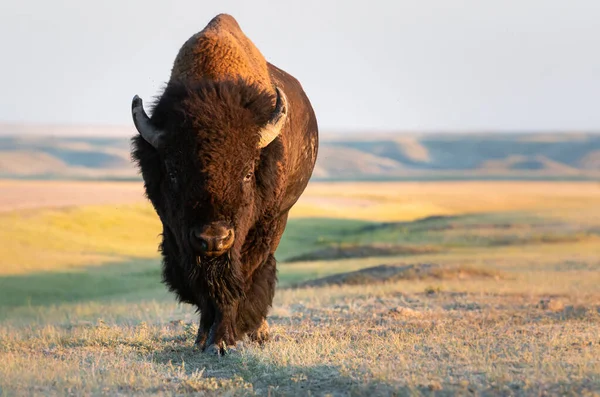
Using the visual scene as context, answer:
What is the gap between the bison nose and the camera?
8734 millimetres

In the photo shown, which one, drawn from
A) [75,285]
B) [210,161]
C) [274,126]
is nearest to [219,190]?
[210,161]

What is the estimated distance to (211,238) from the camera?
873 cm

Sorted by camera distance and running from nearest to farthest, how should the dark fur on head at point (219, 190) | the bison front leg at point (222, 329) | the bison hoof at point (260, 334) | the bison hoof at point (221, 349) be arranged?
the dark fur on head at point (219, 190) → the bison hoof at point (221, 349) → the bison front leg at point (222, 329) → the bison hoof at point (260, 334)

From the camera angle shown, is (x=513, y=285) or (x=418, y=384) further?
(x=513, y=285)

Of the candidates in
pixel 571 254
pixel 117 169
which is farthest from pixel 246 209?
pixel 117 169

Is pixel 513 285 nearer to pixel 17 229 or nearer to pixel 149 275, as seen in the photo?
pixel 149 275

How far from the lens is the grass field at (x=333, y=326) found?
25.9 feet

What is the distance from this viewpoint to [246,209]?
31.0 feet

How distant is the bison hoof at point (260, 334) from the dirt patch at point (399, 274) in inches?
424

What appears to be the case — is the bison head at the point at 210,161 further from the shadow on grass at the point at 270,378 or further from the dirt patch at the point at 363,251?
A: the dirt patch at the point at 363,251

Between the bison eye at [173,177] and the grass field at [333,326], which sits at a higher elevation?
the bison eye at [173,177]

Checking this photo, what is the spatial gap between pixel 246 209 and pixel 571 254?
24837 millimetres

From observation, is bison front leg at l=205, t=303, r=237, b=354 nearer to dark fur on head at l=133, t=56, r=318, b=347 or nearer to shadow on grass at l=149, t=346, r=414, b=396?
dark fur on head at l=133, t=56, r=318, b=347

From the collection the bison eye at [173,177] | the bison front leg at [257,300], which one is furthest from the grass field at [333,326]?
the bison eye at [173,177]
